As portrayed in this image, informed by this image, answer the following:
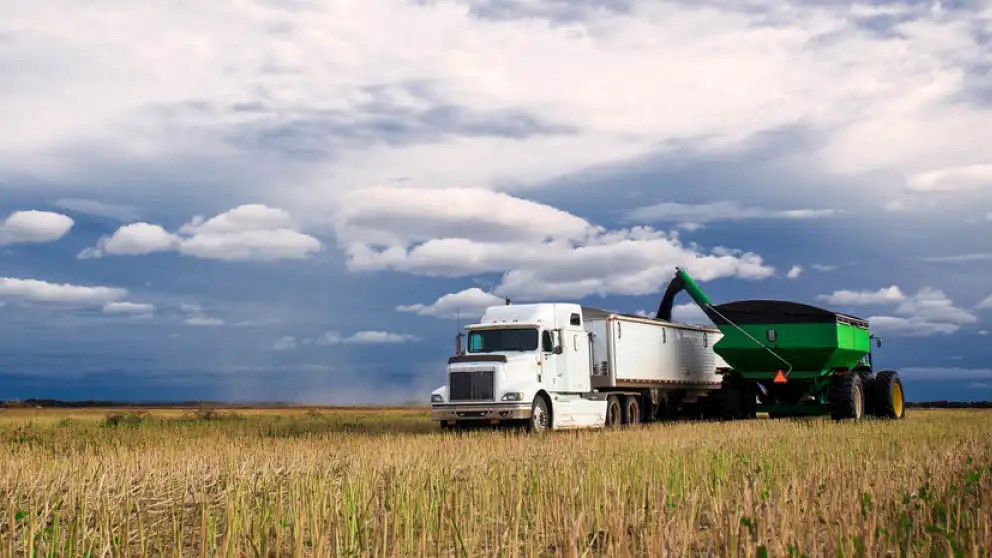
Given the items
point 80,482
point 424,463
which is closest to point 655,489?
point 424,463

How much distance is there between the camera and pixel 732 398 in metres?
31.5

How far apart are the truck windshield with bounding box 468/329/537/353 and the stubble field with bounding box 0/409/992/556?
7063 millimetres

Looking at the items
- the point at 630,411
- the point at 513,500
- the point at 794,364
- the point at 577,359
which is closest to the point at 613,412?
the point at 630,411

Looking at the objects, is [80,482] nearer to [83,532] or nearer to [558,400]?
[83,532]

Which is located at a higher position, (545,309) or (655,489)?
(545,309)

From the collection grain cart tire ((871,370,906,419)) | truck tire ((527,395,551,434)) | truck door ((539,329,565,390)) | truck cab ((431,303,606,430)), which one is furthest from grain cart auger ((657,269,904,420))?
truck tire ((527,395,551,434))

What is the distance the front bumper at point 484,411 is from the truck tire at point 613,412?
4.74m

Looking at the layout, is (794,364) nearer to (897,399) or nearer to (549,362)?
(897,399)

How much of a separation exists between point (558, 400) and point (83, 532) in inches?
720

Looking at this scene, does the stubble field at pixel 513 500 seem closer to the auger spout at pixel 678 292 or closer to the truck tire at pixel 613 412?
the truck tire at pixel 613 412

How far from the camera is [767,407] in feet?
103

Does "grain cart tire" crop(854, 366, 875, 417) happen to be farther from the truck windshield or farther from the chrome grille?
the chrome grille

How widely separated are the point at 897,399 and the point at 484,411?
1620 centimetres

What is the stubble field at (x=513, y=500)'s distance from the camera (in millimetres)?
7742
